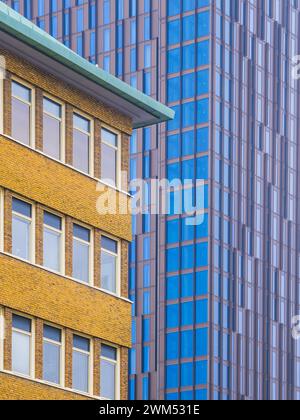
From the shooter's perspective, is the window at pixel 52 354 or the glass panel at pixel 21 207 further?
the window at pixel 52 354

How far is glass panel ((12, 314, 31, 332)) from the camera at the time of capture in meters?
41.9

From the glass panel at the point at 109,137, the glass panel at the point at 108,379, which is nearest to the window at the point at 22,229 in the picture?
the glass panel at the point at 108,379

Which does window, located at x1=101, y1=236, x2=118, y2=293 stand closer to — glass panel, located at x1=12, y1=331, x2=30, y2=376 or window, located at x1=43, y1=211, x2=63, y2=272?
window, located at x1=43, y1=211, x2=63, y2=272

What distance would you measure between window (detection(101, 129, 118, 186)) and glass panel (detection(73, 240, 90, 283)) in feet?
8.98

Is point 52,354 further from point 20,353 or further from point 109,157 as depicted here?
point 109,157

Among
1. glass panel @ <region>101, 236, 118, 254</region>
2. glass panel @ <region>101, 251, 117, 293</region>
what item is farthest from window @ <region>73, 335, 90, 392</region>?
glass panel @ <region>101, 236, 118, 254</region>

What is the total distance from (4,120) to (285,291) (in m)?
83.6

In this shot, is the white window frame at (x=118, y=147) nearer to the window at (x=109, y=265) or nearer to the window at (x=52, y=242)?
the window at (x=109, y=265)

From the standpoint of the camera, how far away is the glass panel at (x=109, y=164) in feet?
157

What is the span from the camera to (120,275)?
47.8 meters

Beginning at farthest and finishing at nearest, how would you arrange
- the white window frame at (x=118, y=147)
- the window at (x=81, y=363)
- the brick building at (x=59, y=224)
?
the white window frame at (x=118, y=147) → the window at (x=81, y=363) → the brick building at (x=59, y=224)

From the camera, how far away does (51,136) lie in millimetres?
45469

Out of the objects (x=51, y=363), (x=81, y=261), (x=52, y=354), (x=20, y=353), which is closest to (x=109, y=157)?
(x=81, y=261)
